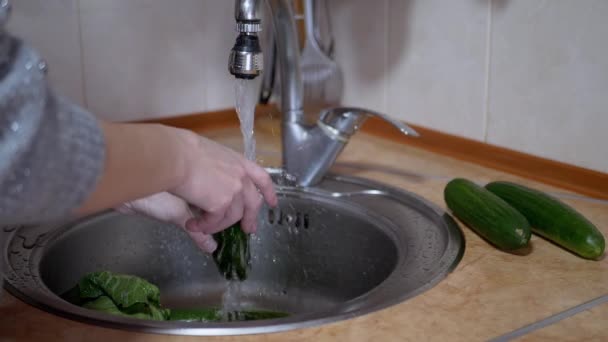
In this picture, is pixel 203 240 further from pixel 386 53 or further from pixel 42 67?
pixel 386 53

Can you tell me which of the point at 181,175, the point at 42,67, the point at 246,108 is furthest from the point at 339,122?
the point at 42,67

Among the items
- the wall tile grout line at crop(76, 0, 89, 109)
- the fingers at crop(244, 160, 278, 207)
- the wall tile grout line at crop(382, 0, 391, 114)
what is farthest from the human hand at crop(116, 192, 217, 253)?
the wall tile grout line at crop(382, 0, 391, 114)

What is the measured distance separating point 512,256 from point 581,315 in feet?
0.50

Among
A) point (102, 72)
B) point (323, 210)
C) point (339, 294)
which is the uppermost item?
point (102, 72)

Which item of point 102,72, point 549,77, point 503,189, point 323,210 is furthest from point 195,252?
point 549,77

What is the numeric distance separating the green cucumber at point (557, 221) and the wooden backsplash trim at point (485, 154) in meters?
0.17

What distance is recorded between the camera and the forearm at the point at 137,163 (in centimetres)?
56

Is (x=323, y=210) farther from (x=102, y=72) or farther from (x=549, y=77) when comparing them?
(x=102, y=72)

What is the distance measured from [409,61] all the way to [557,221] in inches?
20.6

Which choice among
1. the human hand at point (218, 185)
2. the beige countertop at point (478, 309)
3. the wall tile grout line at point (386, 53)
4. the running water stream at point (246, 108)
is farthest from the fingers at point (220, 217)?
the wall tile grout line at point (386, 53)

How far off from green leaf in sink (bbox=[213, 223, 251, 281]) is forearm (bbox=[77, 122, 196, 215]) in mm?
379

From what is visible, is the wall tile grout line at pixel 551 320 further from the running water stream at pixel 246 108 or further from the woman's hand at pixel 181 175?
the running water stream at pixel 246 108

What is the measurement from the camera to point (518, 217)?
90 centimetres

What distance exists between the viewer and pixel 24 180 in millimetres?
499
